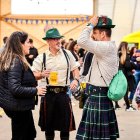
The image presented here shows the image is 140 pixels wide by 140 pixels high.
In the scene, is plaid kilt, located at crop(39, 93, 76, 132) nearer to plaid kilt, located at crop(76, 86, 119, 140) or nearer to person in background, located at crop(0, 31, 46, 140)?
plaid kilt, located at crop(76, 86, 119, 140)

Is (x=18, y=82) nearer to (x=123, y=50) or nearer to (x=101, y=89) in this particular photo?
(x=101, y=89)

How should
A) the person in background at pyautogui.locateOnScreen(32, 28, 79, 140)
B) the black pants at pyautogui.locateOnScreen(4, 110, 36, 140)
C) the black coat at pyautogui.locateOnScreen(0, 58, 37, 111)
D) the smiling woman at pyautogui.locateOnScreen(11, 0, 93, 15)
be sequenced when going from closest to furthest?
the black coat at pyautogui.locateOnScreen(0, 58, 37, 111) < the black pants at pyautogui.locateOnScreen(4, 110, 36, 140) < the person in background at pyautogui.locateOnScreen(32, 28, 79, 140) < the smiling woman at pyautogui.locateOnScreen(11, 0, 93, 15)

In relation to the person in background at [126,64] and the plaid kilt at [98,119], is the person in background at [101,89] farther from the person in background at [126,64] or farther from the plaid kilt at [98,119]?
the person in background at [126,64]

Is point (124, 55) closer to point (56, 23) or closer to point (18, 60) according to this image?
point (18, 60)

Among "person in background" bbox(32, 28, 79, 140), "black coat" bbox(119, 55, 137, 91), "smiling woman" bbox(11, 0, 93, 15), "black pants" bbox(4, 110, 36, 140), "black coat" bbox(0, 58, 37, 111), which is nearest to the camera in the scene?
"black coat" bbox(0, 58, 37, 111)

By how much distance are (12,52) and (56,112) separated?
1399 mm

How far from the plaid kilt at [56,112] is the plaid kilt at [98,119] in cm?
76

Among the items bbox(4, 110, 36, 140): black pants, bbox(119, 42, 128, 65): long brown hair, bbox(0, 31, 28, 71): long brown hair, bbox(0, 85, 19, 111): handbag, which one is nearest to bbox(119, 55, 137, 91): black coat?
bbox(119, 42, 128, 65): long brown hair

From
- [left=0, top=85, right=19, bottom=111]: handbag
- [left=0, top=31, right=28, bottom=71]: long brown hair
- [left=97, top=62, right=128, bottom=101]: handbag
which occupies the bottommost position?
[left=0, top=85, right=19, bottom=111]: handbag

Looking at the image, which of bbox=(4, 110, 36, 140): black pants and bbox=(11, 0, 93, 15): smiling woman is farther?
bbox=(11, 0, 93, 15): smiling woman

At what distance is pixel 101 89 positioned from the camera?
485 centimetres

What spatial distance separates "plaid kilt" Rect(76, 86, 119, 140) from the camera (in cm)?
482

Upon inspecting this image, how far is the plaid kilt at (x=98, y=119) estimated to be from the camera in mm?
4820

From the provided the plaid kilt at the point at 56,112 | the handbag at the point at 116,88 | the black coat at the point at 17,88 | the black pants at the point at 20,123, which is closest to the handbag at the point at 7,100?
the black coat at the point at 17,88
